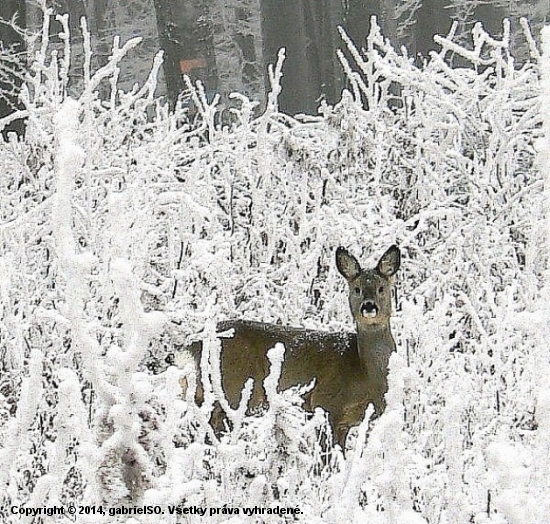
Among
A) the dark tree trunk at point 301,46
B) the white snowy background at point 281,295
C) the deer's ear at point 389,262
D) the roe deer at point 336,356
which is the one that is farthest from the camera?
the dark tree trunk at point 301,46

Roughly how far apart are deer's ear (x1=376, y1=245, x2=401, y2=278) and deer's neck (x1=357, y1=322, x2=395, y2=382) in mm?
263

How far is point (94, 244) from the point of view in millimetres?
5191

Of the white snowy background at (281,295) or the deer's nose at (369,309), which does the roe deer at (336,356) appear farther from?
the white snowy background at (281,295)

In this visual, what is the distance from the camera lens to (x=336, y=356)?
487 cm

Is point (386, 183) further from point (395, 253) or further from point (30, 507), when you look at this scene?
point (30, 507)

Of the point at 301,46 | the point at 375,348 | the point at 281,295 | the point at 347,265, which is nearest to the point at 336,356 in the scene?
the point at 375,348

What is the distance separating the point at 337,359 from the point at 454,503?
86.0 inches

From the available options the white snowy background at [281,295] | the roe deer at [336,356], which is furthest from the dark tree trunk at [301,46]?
the roe deer at [336,356]

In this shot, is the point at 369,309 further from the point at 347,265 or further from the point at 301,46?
the point at 301,46

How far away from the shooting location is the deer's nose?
4746mm

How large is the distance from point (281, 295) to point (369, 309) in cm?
145

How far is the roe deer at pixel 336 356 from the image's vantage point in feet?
15.5

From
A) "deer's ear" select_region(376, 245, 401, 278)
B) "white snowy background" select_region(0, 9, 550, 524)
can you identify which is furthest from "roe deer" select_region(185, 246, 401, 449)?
"white snowy background" select_region(0, 9, 550, 524)

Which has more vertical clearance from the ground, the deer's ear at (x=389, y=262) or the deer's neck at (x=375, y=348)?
the deer's ear at (x=389, y=262)
